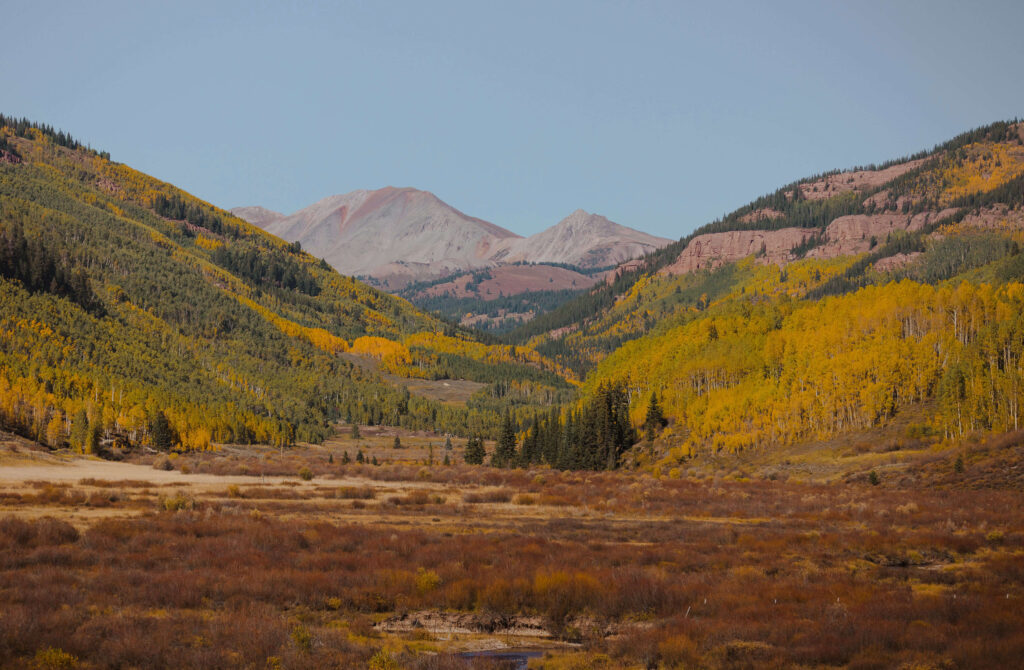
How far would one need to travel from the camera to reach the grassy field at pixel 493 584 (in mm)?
17406

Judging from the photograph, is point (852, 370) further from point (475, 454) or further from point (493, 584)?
point (493, 584)

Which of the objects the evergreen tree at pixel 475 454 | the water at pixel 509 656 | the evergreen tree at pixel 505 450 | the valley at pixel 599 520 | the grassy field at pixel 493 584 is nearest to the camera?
the grassy field at pixel 493 584

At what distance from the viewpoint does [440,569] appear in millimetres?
26750

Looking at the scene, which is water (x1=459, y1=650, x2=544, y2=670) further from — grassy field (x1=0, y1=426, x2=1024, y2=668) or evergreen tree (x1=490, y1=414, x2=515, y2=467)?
evergreen tree (x1=490, y1=414, x2=515, y2=467)

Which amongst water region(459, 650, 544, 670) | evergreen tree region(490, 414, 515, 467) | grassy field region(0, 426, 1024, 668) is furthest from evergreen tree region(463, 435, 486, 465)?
water region(459, 650, 544, 670)

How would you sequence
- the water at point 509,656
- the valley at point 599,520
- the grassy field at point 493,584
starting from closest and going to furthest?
the grassy field at point 493,584
the water at point 509,656
the valley at point 599,520

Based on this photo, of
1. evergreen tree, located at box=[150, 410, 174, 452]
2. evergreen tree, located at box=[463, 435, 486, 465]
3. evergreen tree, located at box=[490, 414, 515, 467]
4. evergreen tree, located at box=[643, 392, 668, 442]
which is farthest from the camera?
evergreen tree, located at box=[463, 435, 486, 465]

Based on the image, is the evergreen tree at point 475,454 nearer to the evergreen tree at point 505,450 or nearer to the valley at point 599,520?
the valley at point 599,520

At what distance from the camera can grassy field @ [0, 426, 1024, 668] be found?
685 inches

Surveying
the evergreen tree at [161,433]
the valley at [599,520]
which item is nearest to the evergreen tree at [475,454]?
the valley at [599,520]

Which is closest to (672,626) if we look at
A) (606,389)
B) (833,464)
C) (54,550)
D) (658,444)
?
(54,550)

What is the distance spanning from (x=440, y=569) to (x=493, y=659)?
8688mm

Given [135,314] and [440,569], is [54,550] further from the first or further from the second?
[135,314]

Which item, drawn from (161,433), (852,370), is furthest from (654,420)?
(161,433)
